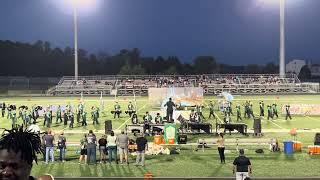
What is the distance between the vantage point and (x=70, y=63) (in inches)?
5551

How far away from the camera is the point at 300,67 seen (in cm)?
17300

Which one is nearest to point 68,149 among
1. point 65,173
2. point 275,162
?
point 65,173

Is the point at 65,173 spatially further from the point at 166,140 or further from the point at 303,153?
the point at 303,153

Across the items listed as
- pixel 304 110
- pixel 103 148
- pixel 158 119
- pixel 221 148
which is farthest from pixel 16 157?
pixel 304 110

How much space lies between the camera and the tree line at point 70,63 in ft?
430

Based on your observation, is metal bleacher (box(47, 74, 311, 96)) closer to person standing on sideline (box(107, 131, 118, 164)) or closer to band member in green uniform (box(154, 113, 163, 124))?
band member in green uniform (box(154, 113, 163, 124))

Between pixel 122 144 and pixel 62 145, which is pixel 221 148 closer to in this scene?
pixel 122 144

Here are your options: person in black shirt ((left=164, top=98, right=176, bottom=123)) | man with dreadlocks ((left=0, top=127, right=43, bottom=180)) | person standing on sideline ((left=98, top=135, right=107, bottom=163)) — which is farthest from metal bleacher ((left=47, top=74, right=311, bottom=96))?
man with dreadlocks ((left=0, top=127, right=43, bottom=180))

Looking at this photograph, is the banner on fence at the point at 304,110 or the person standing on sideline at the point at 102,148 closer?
the person standing on sideline at the point at 102,148

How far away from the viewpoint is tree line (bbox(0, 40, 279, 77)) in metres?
131

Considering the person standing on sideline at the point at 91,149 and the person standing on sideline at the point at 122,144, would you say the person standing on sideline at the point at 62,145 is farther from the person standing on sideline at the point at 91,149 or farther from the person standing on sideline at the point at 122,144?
the person standing on sideline at the point at 122,144

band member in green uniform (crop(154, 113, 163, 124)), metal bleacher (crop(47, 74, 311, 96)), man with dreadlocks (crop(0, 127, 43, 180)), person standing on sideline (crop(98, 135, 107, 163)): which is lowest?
person standing on sideline (crop(98, 135, 107, 163))

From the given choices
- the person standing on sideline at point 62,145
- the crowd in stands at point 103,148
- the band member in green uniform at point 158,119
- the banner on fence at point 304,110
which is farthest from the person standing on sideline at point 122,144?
the banner on fence at point 304,110

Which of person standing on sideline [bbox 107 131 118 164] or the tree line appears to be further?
the tree line
